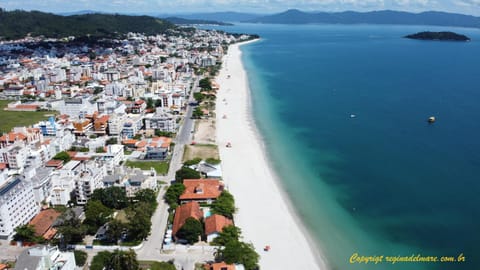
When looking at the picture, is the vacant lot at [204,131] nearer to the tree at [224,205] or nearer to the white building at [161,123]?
the white building at [161,123]

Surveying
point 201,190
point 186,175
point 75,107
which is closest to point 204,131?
point 186,175

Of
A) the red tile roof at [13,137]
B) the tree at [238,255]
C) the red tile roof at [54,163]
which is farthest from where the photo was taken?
the red tile roof at [13,137]

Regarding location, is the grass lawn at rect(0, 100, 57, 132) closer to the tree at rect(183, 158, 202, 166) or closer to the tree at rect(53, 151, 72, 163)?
the tree at rect(53, 151, 72, 163)

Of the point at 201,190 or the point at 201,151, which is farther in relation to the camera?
the point at 201,151

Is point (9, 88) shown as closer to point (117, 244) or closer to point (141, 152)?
point (141, 152)

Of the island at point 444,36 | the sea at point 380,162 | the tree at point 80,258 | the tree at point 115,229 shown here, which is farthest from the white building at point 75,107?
the island at point 444,36

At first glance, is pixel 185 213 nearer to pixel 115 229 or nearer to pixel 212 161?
pixel 115 229

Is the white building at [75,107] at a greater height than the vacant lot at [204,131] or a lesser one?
greater

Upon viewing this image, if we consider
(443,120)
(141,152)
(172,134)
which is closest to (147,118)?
(172,134)
